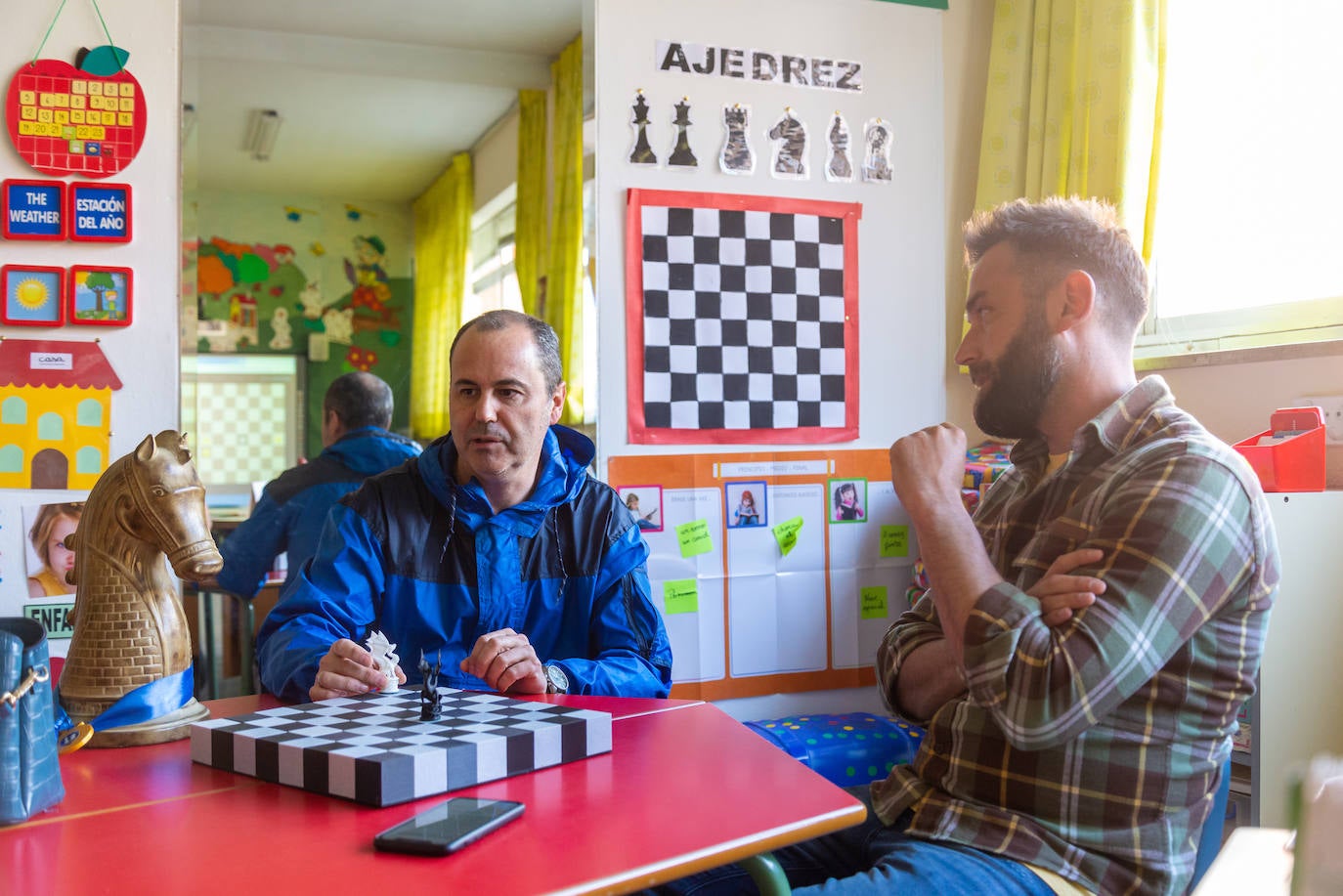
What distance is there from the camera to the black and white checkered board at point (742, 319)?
9.87ft

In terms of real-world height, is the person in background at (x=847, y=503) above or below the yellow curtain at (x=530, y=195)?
below

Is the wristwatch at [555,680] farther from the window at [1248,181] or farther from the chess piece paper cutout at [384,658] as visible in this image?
the window at [1248,181]

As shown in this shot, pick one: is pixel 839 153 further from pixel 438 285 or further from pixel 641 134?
pixel 438 285

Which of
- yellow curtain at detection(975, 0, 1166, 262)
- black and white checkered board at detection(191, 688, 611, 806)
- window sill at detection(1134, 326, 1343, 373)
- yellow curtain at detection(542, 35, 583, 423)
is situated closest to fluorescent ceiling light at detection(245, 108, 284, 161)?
yellow curtain at detection(542, 35, 583, 423)

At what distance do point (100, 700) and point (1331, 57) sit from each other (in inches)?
115

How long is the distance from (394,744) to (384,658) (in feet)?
1.39

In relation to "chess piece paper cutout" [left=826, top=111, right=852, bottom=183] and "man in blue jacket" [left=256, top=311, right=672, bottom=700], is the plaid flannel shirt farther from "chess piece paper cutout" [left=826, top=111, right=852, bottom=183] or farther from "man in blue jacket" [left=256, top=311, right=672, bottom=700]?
"chess piece paper cutout" [left=826, top=111, right=852, bottom=183]

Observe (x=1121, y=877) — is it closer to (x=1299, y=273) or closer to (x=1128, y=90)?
(x=1299, y=273)

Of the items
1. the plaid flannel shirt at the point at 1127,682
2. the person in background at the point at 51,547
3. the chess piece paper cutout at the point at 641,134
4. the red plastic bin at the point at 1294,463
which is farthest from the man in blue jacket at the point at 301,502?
the red plastic bin at the point at 1294,463

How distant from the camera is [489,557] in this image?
1940 millimetres

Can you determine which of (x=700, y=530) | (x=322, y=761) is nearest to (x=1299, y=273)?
(x=700, y=530)

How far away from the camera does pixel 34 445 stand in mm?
2455

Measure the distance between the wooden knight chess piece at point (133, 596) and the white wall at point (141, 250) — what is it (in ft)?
4.16

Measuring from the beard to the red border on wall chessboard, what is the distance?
1374 mm
